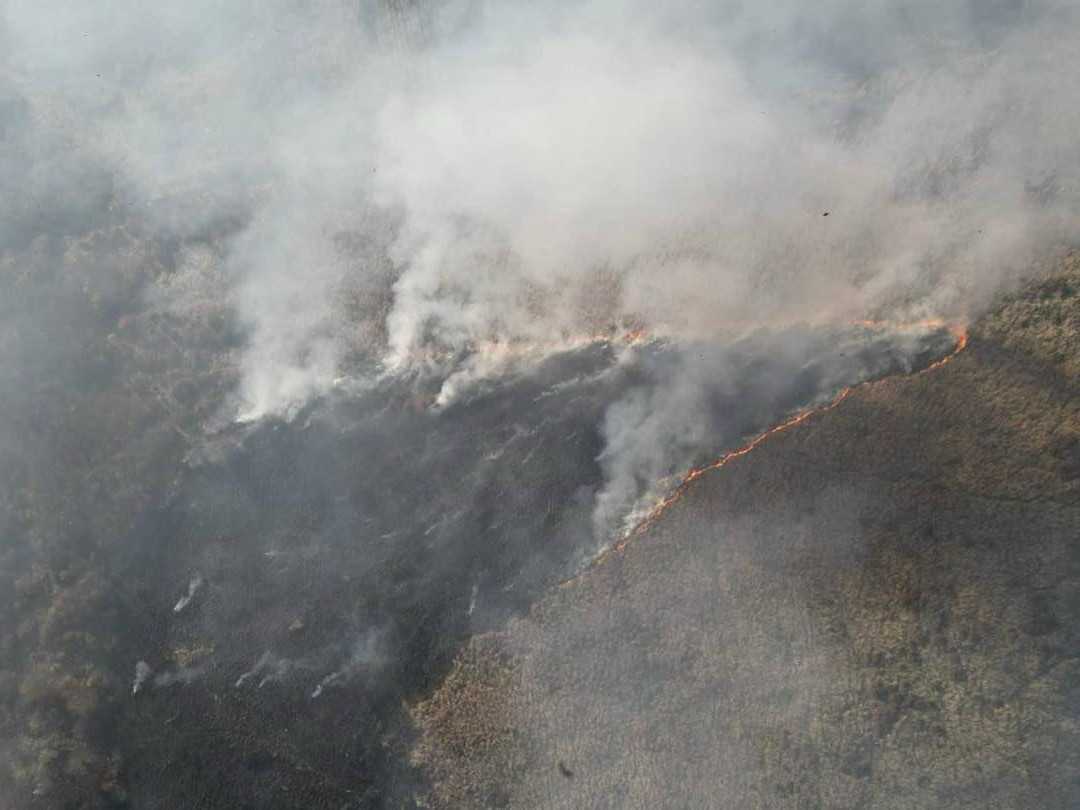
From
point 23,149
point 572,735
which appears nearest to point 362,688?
point 572,735

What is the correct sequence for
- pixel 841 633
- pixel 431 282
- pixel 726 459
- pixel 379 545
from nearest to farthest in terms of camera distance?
pixel 841 633 → pixel 726 459 → pixel 379 545 → pixel 431 282

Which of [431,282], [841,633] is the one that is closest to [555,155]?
[431,282]

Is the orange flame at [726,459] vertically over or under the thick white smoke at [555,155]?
under

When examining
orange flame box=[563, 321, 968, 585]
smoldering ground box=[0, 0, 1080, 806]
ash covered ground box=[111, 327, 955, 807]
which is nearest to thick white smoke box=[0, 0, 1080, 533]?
smoldering ground box=[0, 0, 1080, 806]

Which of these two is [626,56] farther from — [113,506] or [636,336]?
[113,506]

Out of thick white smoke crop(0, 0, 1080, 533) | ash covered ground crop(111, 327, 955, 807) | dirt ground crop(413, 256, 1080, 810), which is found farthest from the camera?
ash covered ground crop(111, 327, 955, 807)

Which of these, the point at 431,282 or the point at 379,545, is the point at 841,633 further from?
the point at 431,282

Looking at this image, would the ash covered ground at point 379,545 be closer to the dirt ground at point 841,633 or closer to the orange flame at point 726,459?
the orange flame at point 726,459

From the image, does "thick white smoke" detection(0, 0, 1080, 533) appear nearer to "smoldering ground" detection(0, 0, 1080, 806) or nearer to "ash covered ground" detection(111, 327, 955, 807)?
"smoldering ground" detection(0, 0, 1080, 806)

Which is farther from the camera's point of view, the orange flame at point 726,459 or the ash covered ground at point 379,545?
the ash covered ground at point 379,545

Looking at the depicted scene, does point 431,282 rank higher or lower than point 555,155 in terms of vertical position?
lower

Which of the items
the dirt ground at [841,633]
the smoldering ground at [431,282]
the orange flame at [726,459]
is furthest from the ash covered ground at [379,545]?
the dirt ground at [841,633]
